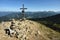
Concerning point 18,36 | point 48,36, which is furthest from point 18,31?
point 48,36

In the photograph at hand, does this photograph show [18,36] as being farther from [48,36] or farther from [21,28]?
[48,36]

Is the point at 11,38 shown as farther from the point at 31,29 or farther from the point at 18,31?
the point at 31,29

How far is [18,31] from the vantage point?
118 feet

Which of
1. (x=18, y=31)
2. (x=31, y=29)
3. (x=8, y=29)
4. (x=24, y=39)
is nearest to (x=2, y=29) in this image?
(x=8, y=29)

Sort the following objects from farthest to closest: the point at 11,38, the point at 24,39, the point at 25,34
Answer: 1. the point at 25,34
2. the point at 24,39
3. the point at 11,38

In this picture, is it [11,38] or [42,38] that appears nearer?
[11,38]

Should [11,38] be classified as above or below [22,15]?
below

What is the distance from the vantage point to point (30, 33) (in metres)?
39.3

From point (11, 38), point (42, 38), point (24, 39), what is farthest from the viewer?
point (42, 38)

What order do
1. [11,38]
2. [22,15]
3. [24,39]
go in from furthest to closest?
1. [22,15]
2. [24,39]
3. [11,38]

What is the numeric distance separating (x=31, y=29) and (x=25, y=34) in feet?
14.6

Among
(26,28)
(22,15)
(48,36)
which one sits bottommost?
(48,36)

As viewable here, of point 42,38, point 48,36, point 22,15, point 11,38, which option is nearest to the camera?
point 11,38

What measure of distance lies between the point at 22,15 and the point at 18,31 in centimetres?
1253
